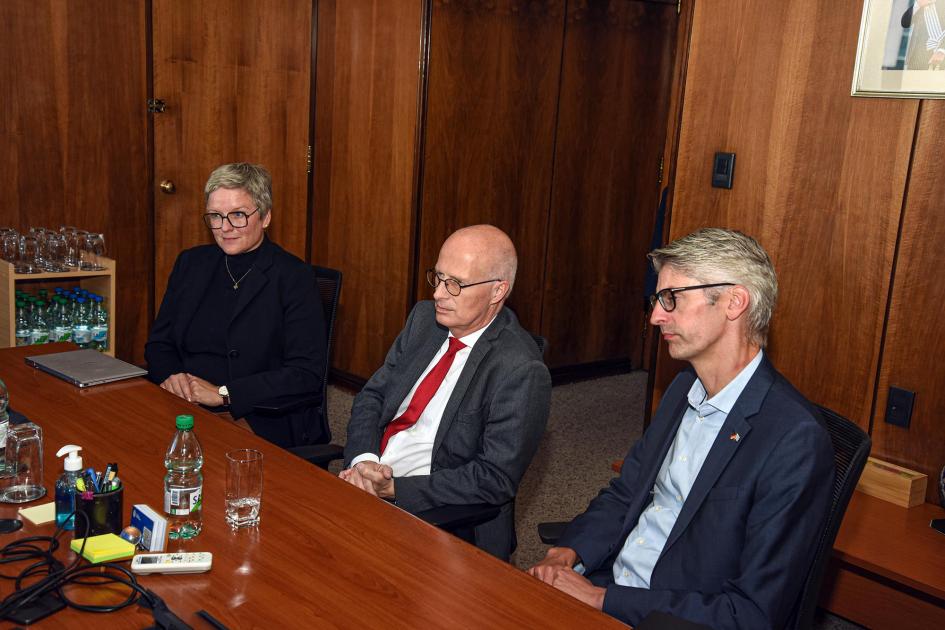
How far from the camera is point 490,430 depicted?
245 centimetres

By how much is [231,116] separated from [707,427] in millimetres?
3984

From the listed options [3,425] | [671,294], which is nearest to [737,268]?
[671,294]

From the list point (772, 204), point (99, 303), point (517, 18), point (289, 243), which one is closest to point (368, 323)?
point (289, 243)

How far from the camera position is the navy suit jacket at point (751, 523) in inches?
70.2

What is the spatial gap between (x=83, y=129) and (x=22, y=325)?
119cm

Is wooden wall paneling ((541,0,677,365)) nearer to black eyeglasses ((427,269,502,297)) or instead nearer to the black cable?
black eyeglasses ((427,269,502,297))

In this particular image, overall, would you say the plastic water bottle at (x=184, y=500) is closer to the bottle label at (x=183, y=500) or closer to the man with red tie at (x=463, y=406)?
the bottle label at (x=183, y=500)

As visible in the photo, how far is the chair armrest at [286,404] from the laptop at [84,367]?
1.28 ft

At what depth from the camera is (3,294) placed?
13.3ft

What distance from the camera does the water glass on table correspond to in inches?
75.5

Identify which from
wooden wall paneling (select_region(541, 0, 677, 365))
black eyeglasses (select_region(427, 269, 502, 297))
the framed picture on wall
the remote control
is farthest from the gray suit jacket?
wooden wall paneling (select_region(541, 0, 677, 365))

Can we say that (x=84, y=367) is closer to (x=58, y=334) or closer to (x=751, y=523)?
(x=58, y=334)

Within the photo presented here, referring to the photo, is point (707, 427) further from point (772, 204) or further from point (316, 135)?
point (316, 135)

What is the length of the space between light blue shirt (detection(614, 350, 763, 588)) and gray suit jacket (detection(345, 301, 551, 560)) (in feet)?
1.30
